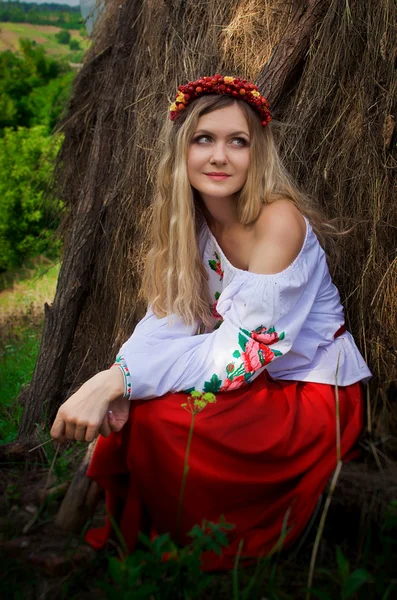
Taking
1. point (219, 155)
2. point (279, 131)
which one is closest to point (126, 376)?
point (219, 155)

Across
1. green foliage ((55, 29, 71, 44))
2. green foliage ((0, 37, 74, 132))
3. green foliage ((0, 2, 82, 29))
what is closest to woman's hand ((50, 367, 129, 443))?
green foliage ((0, 37, 74, 132))

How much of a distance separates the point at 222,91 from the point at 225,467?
1.30 metres

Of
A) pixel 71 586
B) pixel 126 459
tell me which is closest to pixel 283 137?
pixel 126 459

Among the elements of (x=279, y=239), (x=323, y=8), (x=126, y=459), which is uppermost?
(x=323, y=8)

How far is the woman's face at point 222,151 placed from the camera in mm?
2377

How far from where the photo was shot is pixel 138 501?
2141 mm

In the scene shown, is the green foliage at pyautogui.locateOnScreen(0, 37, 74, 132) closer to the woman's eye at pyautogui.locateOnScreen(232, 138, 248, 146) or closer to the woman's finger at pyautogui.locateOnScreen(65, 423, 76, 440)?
the woman's eye at pyautogui.locateOnScreen(232, 138, 248, 146)

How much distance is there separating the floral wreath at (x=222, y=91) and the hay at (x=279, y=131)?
24.6 inches

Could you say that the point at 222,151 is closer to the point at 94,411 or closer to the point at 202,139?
the point at 202,139

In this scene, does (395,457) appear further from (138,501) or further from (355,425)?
(138,501)

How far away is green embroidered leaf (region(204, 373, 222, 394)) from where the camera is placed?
218cm

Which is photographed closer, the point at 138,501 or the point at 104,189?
the point at 138,501

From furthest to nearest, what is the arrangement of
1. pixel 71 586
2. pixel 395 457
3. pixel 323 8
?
pixel 323 8 < pixel 395 457 < pixel 71 586

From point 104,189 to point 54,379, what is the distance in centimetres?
113
